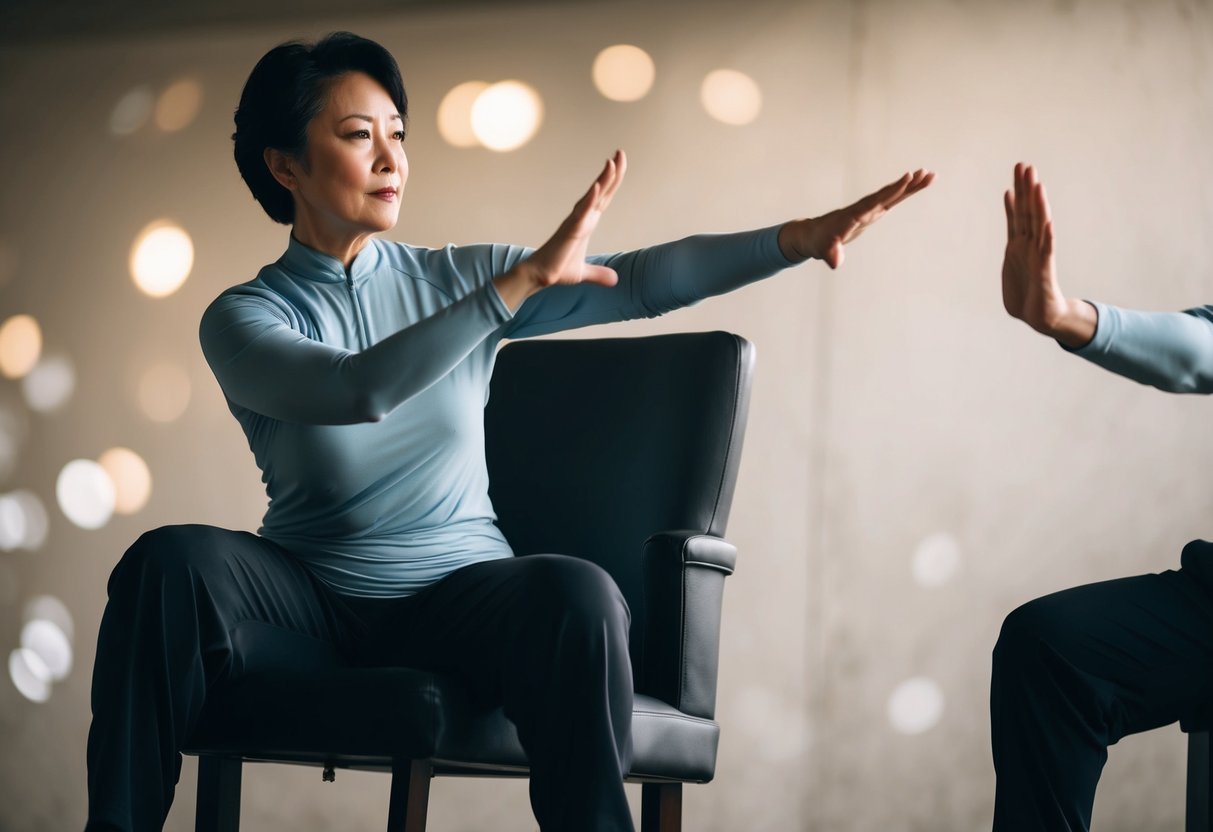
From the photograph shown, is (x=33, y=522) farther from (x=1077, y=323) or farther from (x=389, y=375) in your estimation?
(x=1077, y=323)

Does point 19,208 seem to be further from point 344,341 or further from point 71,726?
point 344,341

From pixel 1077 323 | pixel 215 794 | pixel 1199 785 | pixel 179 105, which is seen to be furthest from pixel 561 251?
pixel 179 105

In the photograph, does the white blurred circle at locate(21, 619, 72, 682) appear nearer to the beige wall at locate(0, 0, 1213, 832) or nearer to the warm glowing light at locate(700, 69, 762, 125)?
the beige wall at locate(0, 0, 1213, 832)

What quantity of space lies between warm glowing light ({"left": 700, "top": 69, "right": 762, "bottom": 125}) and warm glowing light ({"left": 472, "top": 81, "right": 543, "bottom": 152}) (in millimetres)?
401

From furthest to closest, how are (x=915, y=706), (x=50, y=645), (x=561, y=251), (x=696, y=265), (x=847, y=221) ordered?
(x=50, y=645) → (x=915, y=706) → (x=696, y=265) → (x=847, y=221) → (x=561, y=251)

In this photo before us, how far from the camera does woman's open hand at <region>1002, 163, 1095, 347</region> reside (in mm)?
1434

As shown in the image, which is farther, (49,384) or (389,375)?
(49,384)

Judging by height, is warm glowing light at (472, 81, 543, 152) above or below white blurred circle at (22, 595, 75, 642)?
above

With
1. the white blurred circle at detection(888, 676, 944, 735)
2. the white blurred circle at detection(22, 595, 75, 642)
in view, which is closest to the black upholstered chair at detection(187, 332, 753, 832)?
the white blurred circle at detection(888, 676, 944, 735)

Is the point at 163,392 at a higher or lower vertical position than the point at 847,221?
lower

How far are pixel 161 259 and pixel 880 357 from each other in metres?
1.75

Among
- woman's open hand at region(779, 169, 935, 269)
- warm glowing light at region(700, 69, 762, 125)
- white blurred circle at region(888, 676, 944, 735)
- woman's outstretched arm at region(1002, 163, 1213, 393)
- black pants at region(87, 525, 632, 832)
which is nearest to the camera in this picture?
black pants at region(87, 525, 632, 832)

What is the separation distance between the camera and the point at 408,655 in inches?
57.0

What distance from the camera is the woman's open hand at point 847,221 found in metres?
1.55
